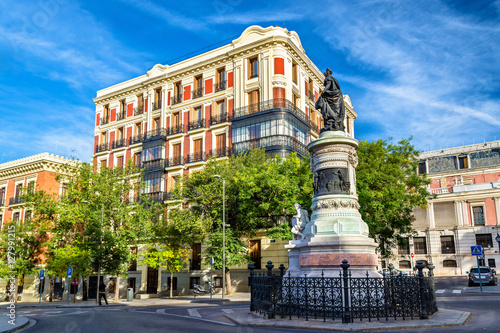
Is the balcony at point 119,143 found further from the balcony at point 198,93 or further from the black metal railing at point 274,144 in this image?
the black metal railing at point 274,144

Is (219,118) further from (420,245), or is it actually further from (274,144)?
(420,245)

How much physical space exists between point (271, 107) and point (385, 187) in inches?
565

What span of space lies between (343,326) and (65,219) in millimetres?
31784

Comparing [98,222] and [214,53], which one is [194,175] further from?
[214,53]

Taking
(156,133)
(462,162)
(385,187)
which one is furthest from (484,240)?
(156,133)

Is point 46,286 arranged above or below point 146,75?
below

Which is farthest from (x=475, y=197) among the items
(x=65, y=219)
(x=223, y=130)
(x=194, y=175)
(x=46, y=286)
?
(x=46, y=286)

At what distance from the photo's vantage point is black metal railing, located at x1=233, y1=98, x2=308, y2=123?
3919 cm

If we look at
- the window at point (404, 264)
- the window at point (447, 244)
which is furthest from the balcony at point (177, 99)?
the window at point (447, 244)

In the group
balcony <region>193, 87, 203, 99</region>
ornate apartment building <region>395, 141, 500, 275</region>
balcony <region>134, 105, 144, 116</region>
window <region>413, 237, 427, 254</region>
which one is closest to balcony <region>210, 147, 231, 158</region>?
balcony <region>193, 87, 203, 99</region>

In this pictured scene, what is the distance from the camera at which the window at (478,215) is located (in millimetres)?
55719

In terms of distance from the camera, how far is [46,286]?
47.2 metres

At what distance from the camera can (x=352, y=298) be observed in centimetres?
1230

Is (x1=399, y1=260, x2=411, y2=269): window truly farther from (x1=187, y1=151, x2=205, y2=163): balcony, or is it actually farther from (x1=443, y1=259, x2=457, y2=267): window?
(x1=187, y1=151, x2=205, y2=163): balcony
